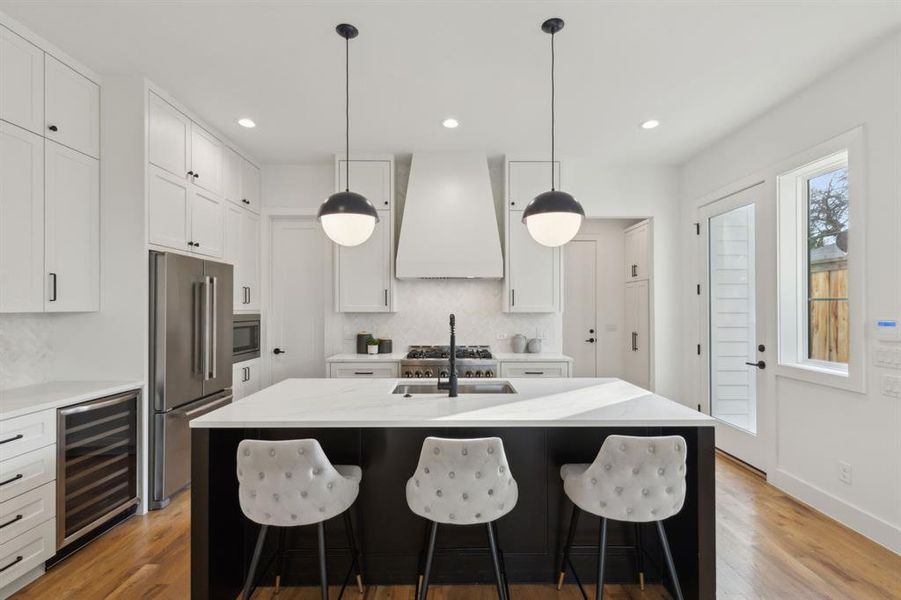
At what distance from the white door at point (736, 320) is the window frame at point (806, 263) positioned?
153 millimetres

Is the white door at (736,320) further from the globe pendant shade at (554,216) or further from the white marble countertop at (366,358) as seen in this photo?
the white marble countertop at (366,358)

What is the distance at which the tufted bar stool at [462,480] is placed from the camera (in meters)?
1.67

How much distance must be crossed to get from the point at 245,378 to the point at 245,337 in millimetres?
404

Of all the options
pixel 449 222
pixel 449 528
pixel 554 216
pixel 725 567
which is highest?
pixel 449 222

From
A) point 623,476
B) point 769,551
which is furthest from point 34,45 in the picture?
point 769,551

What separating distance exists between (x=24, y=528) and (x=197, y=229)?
2151mm

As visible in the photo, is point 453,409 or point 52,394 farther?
point 52,394

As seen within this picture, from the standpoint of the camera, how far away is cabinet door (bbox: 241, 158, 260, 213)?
420 centimetres

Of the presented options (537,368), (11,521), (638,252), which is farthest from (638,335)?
(11,521)

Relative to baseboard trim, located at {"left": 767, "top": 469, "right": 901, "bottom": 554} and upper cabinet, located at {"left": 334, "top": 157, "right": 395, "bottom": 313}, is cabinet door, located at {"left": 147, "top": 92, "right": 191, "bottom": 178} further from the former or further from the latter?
baseboard trim, located at {"left": 767, "top": 469, "right": 901, "bottom": 554}

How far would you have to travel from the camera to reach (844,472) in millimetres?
2666

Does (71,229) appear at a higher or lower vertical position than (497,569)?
higher

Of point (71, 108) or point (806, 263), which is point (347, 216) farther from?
point (806, 263)

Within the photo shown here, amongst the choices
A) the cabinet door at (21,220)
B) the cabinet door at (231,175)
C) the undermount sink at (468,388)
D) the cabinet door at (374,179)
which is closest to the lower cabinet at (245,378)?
the cabinet door at (231,175)
